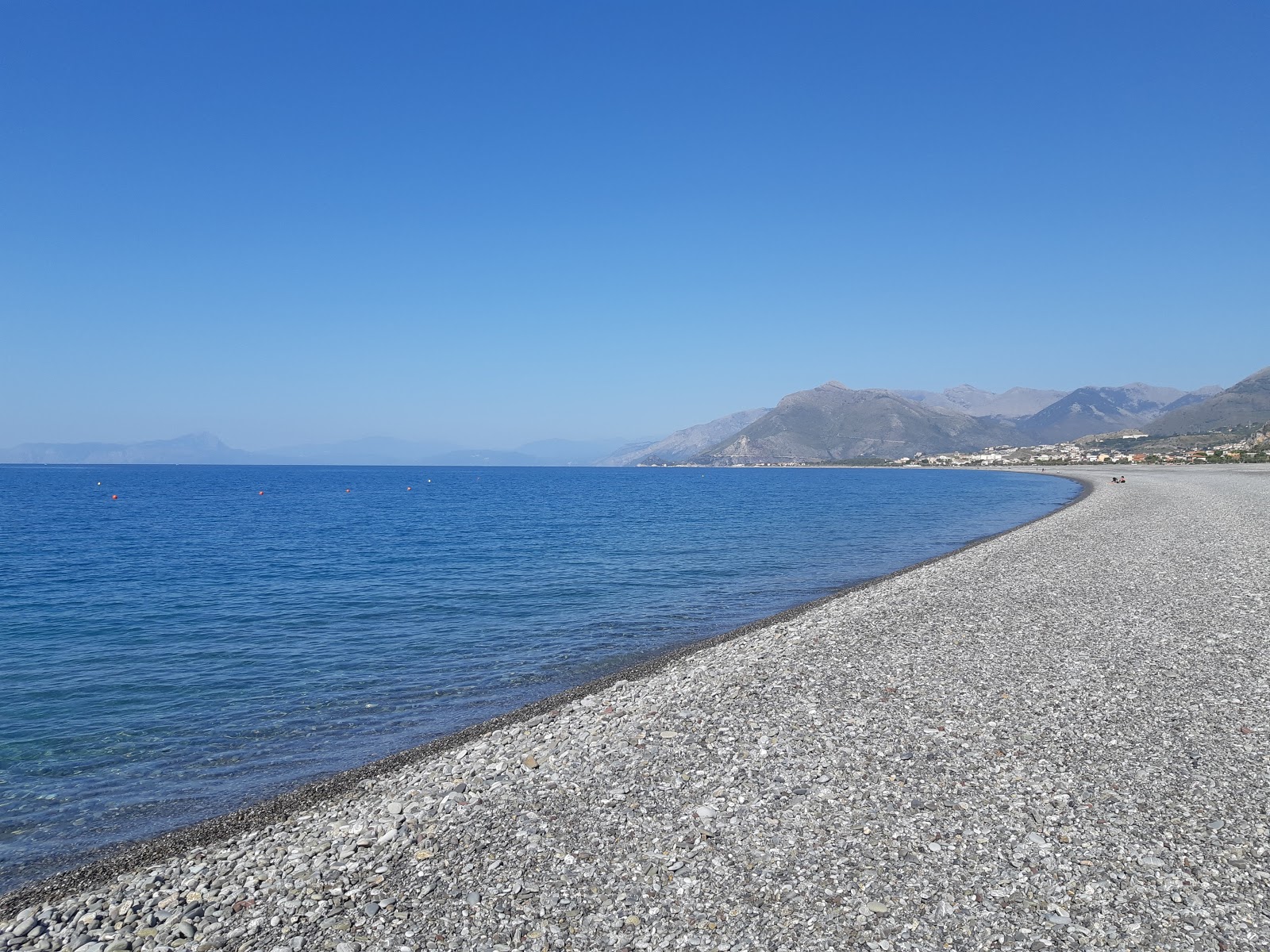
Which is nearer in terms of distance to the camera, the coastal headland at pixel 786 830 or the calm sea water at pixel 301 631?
the coastal headland at pixel 786 830

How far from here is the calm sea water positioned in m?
12.9

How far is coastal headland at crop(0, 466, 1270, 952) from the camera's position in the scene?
23.0 feet

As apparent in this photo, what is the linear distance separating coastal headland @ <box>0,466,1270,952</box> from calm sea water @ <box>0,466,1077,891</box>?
2238 mm

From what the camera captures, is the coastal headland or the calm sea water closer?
the coastal headland

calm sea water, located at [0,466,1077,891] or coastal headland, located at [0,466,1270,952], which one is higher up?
coastal headland, located at [0,466,1270,952]

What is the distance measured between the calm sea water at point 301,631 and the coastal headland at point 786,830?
2238mm

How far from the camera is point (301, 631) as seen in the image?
77.5ft

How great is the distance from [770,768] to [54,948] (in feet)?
27.0

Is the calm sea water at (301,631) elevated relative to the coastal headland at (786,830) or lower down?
lower down

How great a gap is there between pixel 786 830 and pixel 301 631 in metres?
19.5

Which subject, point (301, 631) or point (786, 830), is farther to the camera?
point (301, 631)

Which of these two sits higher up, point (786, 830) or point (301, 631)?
point (786, 830)

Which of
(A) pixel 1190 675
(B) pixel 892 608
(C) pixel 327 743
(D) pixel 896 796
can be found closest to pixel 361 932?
(D) pixel 896 796

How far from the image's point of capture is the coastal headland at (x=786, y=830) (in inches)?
275
